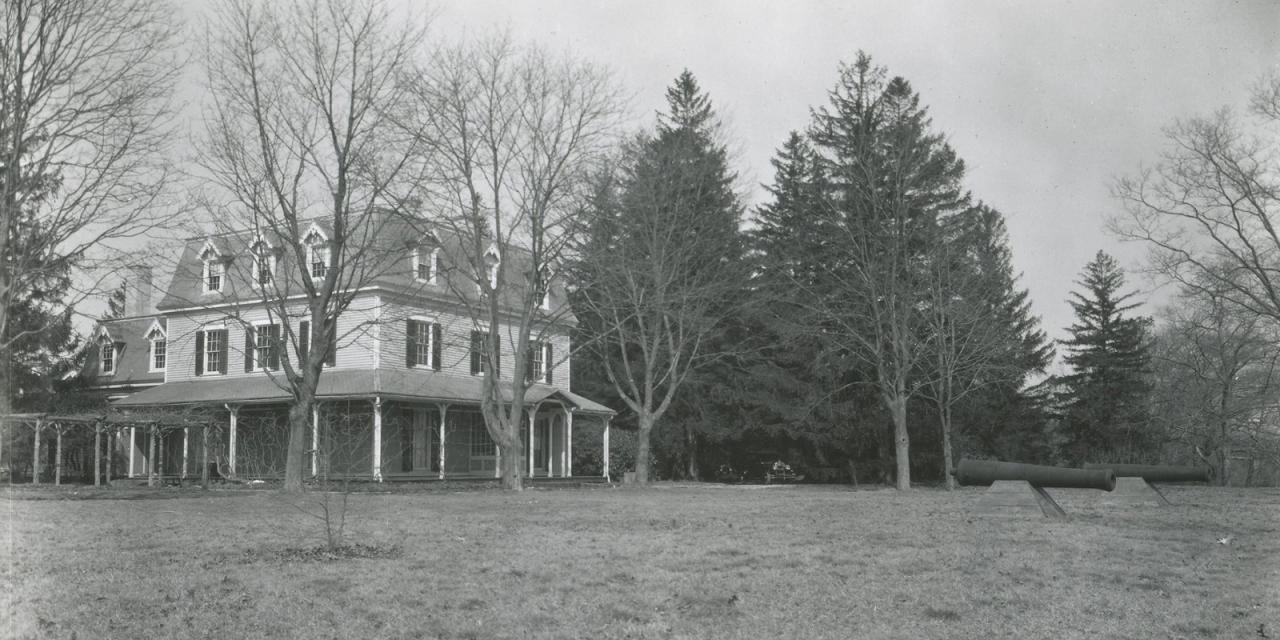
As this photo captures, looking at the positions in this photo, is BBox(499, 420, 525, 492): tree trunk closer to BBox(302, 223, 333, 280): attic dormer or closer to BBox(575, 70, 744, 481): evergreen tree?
BBox(575, 70, 744, 481): evergreen tree

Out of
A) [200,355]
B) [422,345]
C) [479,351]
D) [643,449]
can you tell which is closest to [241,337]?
[200,355]

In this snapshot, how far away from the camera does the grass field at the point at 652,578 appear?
24.0ft

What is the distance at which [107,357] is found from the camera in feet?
139

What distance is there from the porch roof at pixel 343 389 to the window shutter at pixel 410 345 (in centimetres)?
35

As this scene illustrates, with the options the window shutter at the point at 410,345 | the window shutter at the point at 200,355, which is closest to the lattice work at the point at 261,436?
the window shutter at the point at 200,355

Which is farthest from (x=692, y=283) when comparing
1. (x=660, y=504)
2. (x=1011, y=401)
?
(x=660, y=504)

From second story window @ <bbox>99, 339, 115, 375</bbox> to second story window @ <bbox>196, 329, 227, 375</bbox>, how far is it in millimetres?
6500

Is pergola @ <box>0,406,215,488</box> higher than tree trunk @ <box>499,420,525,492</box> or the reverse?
higher

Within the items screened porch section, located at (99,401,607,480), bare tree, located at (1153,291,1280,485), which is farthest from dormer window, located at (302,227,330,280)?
bare tree, located at (1153,291,1280,485)

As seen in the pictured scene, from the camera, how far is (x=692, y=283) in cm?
3669

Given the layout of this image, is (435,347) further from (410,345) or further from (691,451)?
(691,451)

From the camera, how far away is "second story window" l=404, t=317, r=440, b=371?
35500mm

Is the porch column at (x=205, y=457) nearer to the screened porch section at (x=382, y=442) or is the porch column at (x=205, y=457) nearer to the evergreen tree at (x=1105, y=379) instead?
the screened porch section at (x=382, y=442)

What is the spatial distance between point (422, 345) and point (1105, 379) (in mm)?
30300
